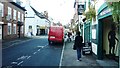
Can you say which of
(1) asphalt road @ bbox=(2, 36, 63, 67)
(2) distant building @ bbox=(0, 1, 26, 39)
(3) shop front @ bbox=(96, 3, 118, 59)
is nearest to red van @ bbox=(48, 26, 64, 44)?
(1) asphalt road @ bbox=(2, 36, 63, 67)

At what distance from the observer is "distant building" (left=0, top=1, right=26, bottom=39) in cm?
4053

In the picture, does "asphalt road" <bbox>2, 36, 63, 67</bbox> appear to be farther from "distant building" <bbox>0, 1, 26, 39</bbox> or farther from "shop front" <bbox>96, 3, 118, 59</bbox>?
"distant building" <bbox>0, 1, 26, 39</bbox>

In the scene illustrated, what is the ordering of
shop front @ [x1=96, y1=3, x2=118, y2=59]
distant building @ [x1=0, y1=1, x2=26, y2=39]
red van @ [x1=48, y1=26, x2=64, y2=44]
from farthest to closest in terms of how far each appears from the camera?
distant building @ [x1=0, y1=1, x2=26, y2=39] < red van @ [x1=48, y1=26, x2=64, y2=44] < shop front @ [x1=96, y1=3, x2=118, y2=59]

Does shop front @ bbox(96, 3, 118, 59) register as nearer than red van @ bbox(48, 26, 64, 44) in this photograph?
Yes

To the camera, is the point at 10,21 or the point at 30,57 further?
the point at 10,21

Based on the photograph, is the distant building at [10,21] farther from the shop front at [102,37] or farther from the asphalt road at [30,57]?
the shop front at [102,37]

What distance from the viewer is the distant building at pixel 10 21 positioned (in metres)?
40.5

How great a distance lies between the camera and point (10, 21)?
4519cm

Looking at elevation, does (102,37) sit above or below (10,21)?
below

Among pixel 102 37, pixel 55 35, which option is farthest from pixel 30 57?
pixel 55 35

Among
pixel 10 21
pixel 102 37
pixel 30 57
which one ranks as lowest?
pixel 30 57

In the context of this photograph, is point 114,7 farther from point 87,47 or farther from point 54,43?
point 54,43

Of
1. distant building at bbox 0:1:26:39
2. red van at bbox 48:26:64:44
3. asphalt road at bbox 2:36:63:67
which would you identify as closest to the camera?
asphalt road at bbox 2:36:63:67

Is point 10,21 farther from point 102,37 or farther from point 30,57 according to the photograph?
point 102,37
